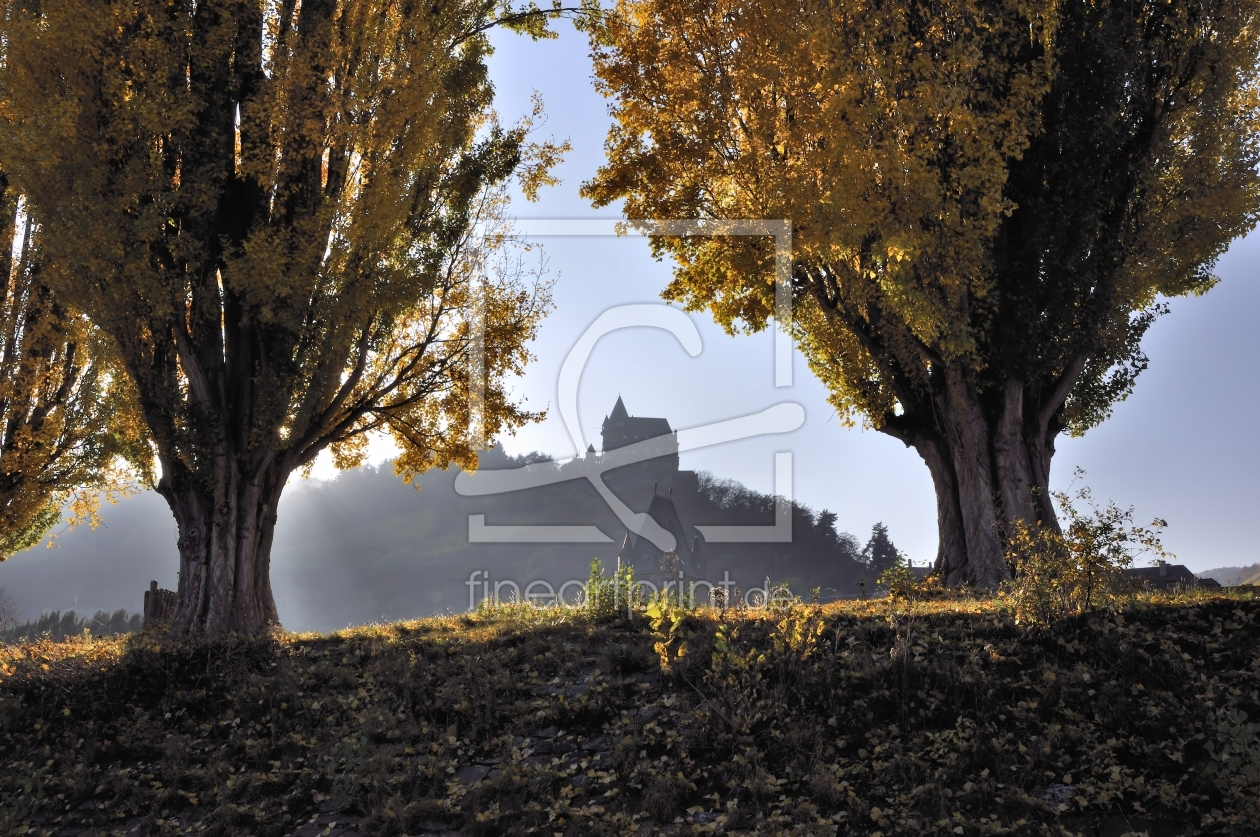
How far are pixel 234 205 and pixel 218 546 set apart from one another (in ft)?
16.1

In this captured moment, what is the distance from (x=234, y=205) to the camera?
40.6 feet

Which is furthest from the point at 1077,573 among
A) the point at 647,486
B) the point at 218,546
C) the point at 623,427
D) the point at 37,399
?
the point at 647,486

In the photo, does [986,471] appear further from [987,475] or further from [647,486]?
[647,486]

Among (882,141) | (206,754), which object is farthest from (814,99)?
(206,754)

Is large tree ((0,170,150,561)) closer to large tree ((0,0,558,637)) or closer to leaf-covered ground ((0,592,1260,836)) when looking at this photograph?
large tree ((0,0,558,637))

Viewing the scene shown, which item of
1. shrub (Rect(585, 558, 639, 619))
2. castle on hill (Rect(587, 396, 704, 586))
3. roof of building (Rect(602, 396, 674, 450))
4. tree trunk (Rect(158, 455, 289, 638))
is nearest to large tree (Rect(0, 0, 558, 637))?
Answer: tree trunk (Rect(158, 455, 289, 638))

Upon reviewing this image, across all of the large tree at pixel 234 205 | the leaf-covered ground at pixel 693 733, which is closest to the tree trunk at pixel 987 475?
the leaf-covered ground at pixel 693 733

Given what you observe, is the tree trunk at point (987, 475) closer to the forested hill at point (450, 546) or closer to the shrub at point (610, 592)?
the shrub at point (610, 592)

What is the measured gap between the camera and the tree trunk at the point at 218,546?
11.4m

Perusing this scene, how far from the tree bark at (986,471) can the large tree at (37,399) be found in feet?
47.1

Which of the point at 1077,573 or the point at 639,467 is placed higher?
the point at 639,467

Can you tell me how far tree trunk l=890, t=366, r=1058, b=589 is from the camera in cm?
1223

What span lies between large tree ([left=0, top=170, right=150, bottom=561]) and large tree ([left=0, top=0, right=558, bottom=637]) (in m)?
5.02

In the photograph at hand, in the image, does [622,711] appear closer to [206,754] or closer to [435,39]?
[206,754]
